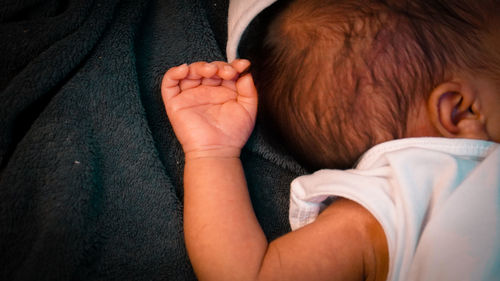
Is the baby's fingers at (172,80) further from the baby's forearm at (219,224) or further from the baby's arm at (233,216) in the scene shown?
the baby's forearm at (219,224)

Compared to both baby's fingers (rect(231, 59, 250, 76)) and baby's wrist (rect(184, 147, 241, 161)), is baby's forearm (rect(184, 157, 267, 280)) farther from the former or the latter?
baby's fingers (rect(231, 59, 250, 76))

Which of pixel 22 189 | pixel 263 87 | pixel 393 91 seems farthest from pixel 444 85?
pixel 22 189

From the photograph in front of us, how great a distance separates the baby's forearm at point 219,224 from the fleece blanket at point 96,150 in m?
0.05

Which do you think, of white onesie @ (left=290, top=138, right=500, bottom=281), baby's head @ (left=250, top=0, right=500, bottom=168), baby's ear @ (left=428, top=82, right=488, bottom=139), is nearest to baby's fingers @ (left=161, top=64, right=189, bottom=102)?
baby's head @ (left=250, top=0, right=500, bottom=168)

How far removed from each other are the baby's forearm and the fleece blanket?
0.17 feet

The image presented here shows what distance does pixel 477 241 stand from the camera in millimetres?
618

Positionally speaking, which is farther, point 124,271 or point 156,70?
point 156,70

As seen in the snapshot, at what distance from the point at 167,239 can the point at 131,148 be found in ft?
0.68

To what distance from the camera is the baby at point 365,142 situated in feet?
2.12

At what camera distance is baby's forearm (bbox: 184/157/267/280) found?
2.16 feet

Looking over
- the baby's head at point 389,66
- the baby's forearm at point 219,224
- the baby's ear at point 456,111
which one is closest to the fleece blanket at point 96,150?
the baby's forearm at point 219,224

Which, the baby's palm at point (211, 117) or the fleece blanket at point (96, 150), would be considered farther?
the baby's palm at point (211, 117)

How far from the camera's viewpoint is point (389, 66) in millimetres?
708

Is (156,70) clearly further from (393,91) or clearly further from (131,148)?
(393,91)
